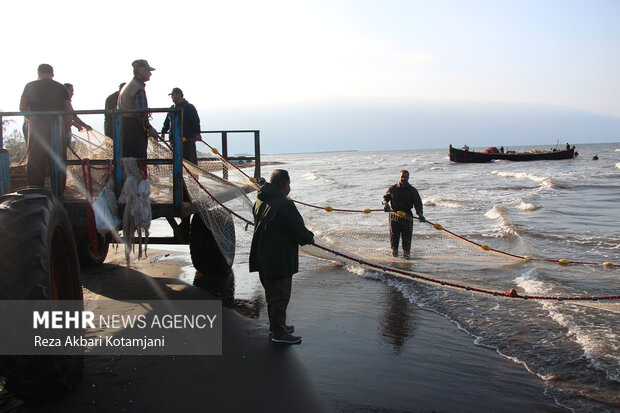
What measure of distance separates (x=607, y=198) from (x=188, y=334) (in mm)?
20313

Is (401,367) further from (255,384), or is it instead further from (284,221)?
(284,221)

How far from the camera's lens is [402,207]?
29.4 feet

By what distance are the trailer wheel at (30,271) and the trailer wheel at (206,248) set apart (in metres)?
3.30

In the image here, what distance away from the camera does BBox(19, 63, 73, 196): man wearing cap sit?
4.93 meters

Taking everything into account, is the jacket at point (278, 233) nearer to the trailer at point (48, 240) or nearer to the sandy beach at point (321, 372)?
the sandy beach at point (321, 372)

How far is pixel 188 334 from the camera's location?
4.80 metres

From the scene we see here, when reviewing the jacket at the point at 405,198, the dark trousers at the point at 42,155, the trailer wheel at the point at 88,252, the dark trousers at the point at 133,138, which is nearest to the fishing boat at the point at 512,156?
the jacket at the point at 405,198

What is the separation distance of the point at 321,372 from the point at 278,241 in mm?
1245

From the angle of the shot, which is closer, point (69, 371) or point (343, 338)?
point (69, 371)

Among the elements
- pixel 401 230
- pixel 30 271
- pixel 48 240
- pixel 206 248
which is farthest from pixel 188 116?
pixel 30 271

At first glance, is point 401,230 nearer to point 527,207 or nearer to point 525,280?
point 525,280

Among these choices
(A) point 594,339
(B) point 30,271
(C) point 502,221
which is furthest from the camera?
(C) point 502,221

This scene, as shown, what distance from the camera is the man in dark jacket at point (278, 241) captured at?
180 inches

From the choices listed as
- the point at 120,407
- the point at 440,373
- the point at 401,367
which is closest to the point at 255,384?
the point at 120,407
